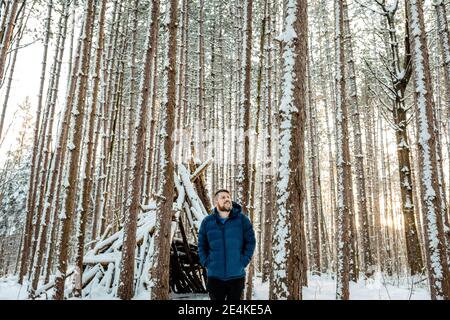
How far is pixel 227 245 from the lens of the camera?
11.2ft

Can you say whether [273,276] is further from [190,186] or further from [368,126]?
[368,126]

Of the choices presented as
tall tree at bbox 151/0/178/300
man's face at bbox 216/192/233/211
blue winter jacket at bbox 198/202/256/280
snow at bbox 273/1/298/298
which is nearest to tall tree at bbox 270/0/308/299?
snow at bbox 273/1/298/298

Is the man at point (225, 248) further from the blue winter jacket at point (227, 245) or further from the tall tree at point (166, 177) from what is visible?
the tall tree at point (166, 177)

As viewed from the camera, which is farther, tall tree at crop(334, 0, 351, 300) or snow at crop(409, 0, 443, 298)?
tall tree at crop(334, 0, 351, 300)

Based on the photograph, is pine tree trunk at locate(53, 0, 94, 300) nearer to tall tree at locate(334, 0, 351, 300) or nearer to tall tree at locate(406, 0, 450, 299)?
tall tree at locate(334, 0, 351, 300)

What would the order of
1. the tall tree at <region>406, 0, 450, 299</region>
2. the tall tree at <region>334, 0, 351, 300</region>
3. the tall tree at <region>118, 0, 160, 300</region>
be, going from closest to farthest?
the tall tree at <region>406, 0, 450, 299</region>, the tall tree at <region>334, 0, 351, 300</region>, the tall tree at <region>118, 0, 160, 300</region>

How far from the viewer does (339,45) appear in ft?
20.5

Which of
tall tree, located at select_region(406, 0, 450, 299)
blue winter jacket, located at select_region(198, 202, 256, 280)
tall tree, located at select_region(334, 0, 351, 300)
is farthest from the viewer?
tall tree, located at select_region(334, 0, 351, 300)

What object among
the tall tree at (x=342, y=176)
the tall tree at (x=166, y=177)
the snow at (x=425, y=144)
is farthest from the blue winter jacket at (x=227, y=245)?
the snow at (x=425, y=144)

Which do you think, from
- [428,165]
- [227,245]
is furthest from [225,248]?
[428,165]

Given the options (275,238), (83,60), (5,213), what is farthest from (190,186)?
(5,213)

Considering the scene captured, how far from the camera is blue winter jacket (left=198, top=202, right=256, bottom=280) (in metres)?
3.38

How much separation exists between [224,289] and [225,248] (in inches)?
16.9

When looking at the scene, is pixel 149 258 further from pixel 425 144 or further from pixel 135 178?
pixel 425 144
